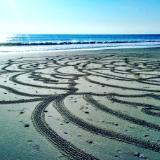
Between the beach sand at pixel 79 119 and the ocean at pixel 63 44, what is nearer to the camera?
the beach sand at pixel 79 119

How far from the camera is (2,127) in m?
5.18

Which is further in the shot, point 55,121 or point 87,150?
point 55,121

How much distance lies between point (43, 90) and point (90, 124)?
3.34 metres

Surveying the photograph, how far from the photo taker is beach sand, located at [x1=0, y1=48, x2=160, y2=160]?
13.8 ft

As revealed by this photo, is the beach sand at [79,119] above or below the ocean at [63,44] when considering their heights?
above

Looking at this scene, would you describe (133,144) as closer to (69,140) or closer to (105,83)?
(69,140)

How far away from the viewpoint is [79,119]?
5645 millimetres

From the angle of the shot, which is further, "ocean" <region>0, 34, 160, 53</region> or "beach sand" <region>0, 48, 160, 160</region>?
"ocean" <region>0, 34, 160, 53</region>

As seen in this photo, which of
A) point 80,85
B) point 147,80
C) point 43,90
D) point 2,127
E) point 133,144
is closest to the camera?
point 133,144

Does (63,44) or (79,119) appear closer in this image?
(79,119)

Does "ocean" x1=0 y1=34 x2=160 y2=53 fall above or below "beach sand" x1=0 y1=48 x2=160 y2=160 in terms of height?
below

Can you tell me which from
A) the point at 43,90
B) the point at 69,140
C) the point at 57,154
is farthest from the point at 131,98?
the point at 57,154

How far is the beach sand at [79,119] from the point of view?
166 inches

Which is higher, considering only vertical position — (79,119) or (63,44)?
(79,119)
